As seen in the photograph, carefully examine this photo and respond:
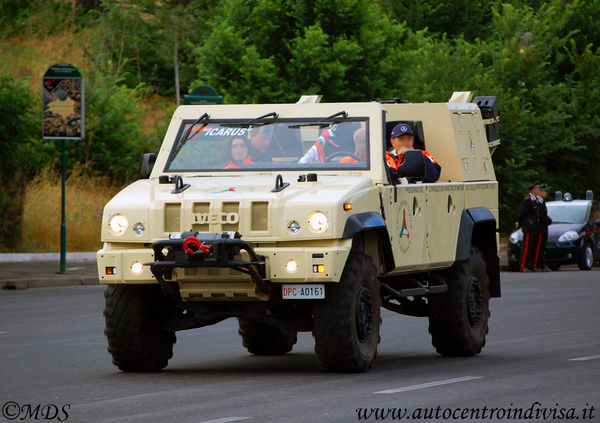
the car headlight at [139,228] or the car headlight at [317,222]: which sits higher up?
the car headlight at [317,222]

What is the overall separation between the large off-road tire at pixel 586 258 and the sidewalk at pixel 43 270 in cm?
1118

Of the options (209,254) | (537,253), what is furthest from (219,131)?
(537,253)

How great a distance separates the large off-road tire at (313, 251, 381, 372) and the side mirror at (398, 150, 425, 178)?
36.6 inches

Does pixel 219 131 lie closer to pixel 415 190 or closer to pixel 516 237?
pixel 415 190

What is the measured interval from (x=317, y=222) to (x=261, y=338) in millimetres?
3017

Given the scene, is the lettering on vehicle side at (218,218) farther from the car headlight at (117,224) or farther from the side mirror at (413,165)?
the side mirror at (413,165)

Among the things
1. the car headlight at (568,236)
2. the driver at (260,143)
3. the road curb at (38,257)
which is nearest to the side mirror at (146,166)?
the driver at (260,143)

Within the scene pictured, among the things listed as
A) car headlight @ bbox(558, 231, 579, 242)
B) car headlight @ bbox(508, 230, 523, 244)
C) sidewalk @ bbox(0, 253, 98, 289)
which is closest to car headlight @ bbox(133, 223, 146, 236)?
sidewalk @ bbox(0, 253, 98, 289)

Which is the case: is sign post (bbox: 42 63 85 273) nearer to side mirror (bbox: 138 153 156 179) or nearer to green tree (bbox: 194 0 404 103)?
green tree (bbox: 194 0 404 103)

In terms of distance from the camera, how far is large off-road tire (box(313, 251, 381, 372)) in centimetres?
1084

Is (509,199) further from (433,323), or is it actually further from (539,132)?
(433,323)

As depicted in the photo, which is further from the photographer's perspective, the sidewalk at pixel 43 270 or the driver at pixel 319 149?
the sidewalk at pixel 43 270

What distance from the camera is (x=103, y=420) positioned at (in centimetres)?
873

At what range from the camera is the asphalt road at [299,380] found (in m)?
9.07
